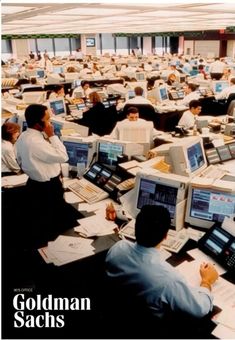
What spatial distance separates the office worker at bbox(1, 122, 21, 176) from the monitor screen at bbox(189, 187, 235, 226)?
2265mm

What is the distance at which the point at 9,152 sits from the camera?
4.17 meters

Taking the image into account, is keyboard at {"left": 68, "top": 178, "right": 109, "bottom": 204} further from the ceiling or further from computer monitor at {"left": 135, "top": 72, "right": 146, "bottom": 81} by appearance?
computer monitor at {"left": 135, "top": 72, "right": 146, "bottom": 81}

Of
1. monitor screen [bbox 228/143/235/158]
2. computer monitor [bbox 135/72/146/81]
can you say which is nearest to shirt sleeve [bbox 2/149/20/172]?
monitor screen [bbox 228/143/235/158]

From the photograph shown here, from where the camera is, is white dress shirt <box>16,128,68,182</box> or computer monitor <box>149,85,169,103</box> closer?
white dress shirt <box>16,128,68,182</box>

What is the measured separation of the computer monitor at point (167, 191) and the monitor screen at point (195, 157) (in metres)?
0.50

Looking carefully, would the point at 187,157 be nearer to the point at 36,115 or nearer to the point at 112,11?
the point at 36,115

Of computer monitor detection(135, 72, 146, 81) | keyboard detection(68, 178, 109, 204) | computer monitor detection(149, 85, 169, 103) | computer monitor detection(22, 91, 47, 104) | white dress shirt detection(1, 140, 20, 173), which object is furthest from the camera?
computer monitor detection(135, 72, 146, 81)

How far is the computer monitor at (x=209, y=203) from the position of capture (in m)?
2.59

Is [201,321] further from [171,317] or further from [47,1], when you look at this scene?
[47,1]

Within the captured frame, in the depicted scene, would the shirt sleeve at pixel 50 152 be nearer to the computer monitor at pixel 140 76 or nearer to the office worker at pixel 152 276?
the office worker at pixel 152 276

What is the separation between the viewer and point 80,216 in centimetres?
318

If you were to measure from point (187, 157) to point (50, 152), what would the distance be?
116 cm

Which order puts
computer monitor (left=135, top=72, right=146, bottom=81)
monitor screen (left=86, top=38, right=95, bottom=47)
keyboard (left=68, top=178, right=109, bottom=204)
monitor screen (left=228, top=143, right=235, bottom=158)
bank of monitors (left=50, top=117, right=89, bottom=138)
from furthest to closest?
monitor screen (left=86, top=38, right=95, bottom=47) < computer monitor (left=135, top=72, right=146, bottom=81) < bank of monitors (left=50, top=117, right=89, bottom=138) < monitor screen (left=228, top=143, right=235, bottom=158) < keyboard (left=68, top=178, right=109, bottom=204)

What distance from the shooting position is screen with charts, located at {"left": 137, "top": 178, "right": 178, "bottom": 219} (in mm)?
2750
